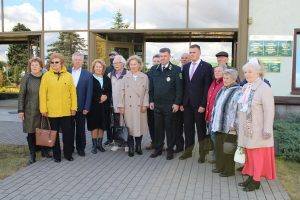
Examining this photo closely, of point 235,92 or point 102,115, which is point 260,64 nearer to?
point 235,92

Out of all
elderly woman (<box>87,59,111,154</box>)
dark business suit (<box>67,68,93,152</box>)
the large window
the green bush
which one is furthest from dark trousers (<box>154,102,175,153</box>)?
the large window

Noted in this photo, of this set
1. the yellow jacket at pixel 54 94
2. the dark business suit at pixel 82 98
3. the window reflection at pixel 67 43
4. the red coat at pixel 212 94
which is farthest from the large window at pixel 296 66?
the window reflection at pixel 67 43

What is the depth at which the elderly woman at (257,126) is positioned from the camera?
3619mm

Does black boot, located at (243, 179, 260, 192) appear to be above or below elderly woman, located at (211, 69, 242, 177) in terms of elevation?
below

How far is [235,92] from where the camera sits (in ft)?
13.7

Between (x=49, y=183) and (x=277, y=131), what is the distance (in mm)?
4672

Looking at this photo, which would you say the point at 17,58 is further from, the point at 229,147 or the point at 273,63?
the point at 229,147

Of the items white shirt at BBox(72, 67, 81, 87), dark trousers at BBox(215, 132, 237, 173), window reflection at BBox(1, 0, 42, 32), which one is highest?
window reflection at BBox(1, 0, 42, 32)

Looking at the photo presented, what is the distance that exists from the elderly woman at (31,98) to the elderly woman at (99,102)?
1076 millimetres

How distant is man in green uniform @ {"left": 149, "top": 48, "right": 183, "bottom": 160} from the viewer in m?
5.16

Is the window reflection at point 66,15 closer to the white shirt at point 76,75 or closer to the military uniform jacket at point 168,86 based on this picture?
the white shirt at point 76,75

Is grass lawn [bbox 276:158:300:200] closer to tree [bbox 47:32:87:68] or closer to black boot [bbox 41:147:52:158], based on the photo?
black boot [bbox 41:147:52:158]

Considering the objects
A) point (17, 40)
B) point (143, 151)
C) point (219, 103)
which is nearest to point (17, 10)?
point (17, 40)

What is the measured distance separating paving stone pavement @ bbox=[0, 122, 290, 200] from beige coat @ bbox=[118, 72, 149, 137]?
64 cm
